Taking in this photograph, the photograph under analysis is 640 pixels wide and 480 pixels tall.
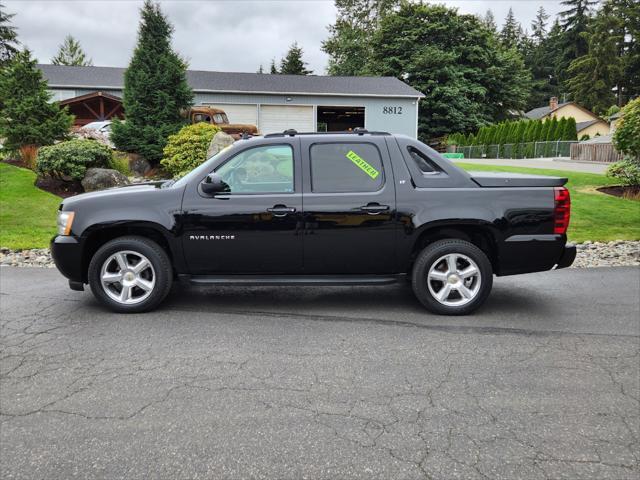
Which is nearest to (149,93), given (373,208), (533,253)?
(373,208)

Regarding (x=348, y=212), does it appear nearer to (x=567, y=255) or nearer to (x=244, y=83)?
(x=567, y=255)

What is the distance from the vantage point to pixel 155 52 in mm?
17078

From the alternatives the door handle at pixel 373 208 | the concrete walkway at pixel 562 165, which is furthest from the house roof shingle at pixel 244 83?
the door handle at pixel 373 208

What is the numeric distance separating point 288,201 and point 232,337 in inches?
58.1

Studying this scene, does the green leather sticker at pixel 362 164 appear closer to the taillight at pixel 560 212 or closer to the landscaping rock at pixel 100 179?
the taillight at pixel 560 212

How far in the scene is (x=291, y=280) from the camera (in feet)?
18.4

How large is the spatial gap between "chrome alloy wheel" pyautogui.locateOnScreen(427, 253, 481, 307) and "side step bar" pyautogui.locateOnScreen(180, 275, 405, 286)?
0.38m

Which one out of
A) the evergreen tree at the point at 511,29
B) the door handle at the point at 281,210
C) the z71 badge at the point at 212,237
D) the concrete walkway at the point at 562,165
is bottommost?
the z71 badge at the point at 212,237

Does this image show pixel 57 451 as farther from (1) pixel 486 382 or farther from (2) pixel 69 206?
(2) pixel 69 206

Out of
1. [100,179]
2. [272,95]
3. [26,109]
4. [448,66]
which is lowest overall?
[100,179]

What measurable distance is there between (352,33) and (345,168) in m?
65.0

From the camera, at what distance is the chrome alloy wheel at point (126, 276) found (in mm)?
5566

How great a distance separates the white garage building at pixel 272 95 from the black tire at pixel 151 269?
26.0 m

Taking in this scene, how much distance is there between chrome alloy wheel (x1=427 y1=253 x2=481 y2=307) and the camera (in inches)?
216
